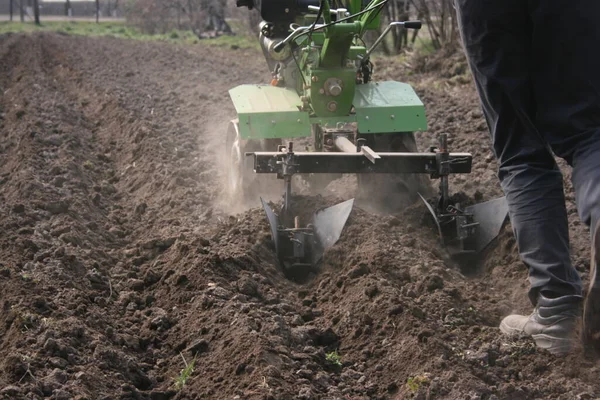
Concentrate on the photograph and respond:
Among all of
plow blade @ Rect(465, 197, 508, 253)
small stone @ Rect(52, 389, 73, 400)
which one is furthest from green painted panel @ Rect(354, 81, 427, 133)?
small stone @ Rect(52, 389, 73, 400)

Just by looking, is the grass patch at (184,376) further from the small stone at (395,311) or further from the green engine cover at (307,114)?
the green engine cover at (307,114)

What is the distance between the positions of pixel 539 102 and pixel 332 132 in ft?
9.25

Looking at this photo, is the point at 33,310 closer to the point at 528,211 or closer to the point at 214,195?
the point at 528,211

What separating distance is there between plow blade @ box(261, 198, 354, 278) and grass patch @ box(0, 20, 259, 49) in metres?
19.7

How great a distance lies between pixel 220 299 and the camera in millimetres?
4602

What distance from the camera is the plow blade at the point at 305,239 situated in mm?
5551

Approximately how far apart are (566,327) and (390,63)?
534 inches

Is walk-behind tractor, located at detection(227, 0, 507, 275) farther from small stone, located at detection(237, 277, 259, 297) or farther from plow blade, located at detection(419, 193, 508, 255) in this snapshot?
small stone, located at detection(237, 277, 259, 297)

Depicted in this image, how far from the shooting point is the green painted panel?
6426 millimetres

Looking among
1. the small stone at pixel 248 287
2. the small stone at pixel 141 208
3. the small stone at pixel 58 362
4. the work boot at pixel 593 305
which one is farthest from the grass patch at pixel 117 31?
the work boot at pixel 593 305

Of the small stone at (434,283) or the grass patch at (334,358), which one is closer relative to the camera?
the grass patch at (334,358)

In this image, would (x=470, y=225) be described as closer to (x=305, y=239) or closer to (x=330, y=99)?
(x=305, y=239)

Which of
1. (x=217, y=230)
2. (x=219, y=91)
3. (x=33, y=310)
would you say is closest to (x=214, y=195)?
(x=217, y=230)

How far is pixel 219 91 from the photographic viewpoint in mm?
13578
